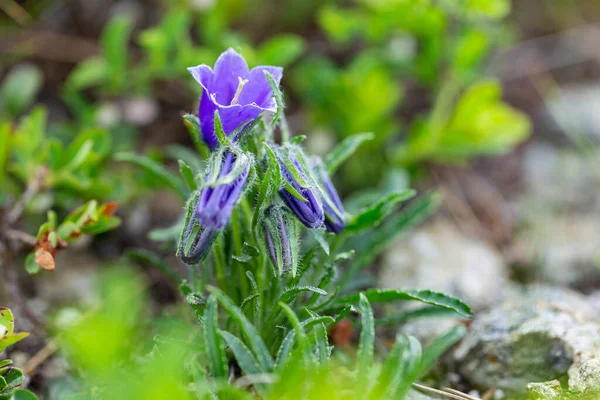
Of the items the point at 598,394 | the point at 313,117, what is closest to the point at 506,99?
the point at 313,117

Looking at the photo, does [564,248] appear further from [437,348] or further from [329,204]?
[329,204]

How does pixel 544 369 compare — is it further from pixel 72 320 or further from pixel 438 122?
pixel 72 320

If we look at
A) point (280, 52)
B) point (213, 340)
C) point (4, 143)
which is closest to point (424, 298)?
point (213, 340)

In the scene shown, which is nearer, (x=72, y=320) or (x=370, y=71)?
(x=72, y=320)

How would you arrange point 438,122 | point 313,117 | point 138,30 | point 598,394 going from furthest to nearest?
point 138,30, point 313,117, point 438,122, point 598,394

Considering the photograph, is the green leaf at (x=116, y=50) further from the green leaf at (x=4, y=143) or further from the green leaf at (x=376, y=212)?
the green leaf at (x=376, y=212)

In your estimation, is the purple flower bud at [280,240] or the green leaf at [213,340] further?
the purple flower bud at [280,240]

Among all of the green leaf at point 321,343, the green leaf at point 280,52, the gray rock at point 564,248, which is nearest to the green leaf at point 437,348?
the green leaf at point 321,343
